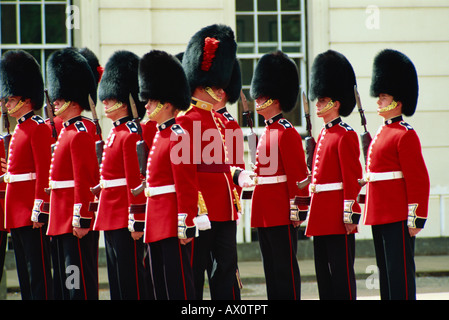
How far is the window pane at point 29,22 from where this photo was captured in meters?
10.8

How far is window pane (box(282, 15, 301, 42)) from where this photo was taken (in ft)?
36.8

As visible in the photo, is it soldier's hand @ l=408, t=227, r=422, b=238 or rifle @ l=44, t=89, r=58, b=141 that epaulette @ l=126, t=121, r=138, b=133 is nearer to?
rifle @ l=44, t=89, r=58, b=141

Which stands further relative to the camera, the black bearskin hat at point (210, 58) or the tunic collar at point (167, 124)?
the black bearskin hat at point (210, 58)

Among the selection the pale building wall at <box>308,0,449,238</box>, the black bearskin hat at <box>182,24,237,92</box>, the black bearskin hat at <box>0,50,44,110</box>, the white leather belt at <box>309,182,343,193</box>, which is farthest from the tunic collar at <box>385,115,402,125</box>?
the pale building wall at <box>308,0,449,238</box>

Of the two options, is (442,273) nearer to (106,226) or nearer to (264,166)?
(264,166)

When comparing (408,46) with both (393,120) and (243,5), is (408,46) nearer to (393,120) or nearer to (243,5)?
(243,5)

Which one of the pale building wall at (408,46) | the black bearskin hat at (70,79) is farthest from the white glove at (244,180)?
the pale building wall at (408,46)

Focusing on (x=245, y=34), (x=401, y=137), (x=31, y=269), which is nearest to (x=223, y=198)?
(x=401, y=137)

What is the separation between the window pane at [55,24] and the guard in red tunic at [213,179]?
511 centimetres

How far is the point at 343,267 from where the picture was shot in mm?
6301

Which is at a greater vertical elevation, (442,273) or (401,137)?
(401,137)

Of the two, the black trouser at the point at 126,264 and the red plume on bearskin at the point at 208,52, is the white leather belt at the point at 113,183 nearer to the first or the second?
the black trouser at the point at 126,264

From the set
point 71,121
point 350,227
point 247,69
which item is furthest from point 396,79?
point 247,69
